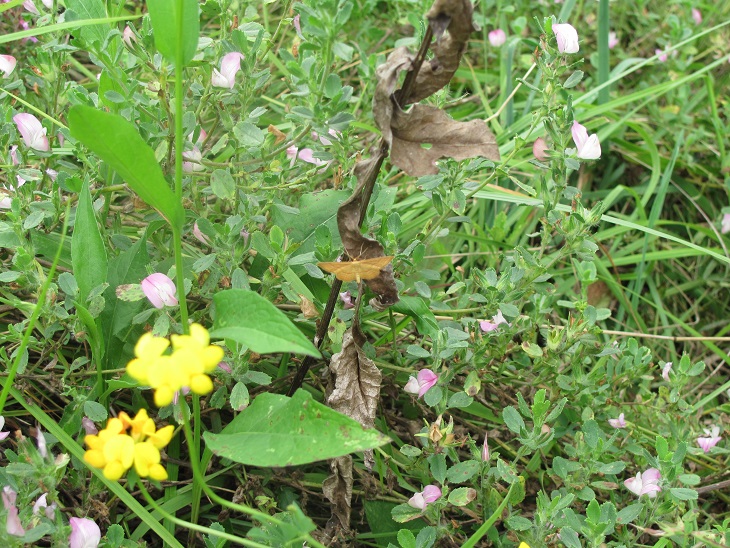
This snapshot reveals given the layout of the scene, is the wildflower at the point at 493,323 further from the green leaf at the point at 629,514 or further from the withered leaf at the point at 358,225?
the green leaf at the point at 629,514

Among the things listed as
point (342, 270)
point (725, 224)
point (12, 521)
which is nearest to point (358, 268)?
point (342, 270)

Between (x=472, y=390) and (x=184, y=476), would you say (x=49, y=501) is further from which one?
(x=472, y=390)

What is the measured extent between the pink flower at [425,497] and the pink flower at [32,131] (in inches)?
37.8

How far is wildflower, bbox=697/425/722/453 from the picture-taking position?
5.12 feet

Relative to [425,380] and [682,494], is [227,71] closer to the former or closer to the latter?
[425,380]

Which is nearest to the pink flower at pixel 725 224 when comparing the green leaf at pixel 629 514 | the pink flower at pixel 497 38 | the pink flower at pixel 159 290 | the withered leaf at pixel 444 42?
the pink flower at pixel 497 38

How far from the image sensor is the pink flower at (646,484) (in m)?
1.34

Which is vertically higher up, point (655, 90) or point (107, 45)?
point (107, 45)

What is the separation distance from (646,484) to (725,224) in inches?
47.2

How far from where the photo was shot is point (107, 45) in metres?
1.41

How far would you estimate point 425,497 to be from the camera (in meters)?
1.27

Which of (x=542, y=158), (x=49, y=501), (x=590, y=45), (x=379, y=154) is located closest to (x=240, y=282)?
(x=379, y=154)

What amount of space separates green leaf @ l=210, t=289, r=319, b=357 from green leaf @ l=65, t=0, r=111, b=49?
629 mm

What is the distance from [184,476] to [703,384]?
4.58 feet
